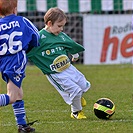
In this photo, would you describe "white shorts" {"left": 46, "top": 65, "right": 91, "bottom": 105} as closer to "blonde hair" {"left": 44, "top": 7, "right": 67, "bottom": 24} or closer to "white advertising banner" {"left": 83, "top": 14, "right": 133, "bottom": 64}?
"blonde hair" {"left": 44, "top": 7, "right": 67, "bottom": 24}

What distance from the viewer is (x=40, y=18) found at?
696 inches

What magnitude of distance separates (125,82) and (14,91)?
6.34 m

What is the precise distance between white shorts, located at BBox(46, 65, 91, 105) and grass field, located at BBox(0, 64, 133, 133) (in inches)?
12.0

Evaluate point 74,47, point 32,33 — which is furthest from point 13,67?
point 74,47

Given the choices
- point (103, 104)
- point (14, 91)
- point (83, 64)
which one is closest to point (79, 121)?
point (103, 104)

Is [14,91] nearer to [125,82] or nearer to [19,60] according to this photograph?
[19,60]

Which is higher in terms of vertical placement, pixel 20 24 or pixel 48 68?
pixel 20 24

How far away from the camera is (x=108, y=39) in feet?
55.6

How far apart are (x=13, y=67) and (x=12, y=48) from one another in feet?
0.63

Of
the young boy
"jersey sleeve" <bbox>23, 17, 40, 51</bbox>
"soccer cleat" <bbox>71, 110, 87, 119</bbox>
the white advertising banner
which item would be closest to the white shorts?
the young boy

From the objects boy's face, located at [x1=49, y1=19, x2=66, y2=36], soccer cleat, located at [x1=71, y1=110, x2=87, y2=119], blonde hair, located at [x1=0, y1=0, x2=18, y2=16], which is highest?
blonde hair, located at [x1=0, y1=0, x2=18, y2=16]

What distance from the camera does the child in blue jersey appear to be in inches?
235

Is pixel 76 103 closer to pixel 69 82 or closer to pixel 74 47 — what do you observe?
pixel 69 82

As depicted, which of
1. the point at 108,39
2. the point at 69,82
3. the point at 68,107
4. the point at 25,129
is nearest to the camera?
the point at 25,129
